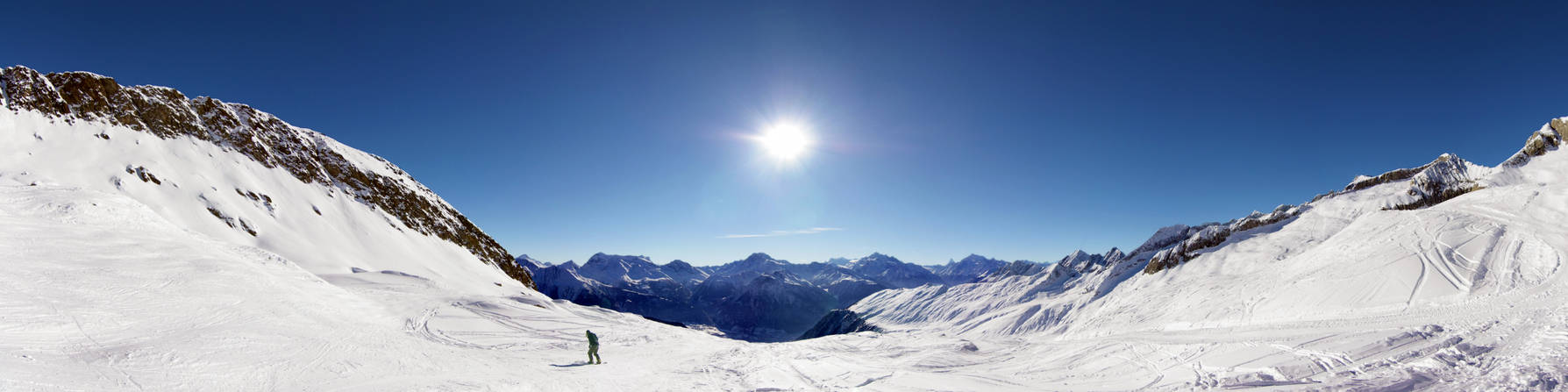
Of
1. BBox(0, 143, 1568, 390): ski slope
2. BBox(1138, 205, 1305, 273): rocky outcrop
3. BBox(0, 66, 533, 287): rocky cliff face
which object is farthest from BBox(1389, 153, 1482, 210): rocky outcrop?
BBox(0, 66, 533, 287): rocky cliff face

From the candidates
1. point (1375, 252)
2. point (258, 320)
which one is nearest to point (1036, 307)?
point (1375, 252)

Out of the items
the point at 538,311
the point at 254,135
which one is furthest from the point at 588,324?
the point at 254,135

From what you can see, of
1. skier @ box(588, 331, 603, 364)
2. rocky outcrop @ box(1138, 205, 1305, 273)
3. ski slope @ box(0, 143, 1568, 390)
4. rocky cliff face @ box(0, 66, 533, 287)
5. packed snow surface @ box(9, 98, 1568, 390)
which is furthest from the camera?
rocky outcrop @ box(1138, 205, 1305, 273)

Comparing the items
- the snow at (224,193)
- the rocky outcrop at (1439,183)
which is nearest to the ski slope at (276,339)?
the snow at (224,193)

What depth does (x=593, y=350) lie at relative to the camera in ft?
55.3

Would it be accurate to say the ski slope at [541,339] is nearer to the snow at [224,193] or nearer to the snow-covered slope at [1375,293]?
the snow-covered slope at [1375,293]

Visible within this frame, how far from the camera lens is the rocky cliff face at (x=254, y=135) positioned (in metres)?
51.7

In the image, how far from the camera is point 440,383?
39.7 ft

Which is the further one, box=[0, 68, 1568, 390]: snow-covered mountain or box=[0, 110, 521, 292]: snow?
box=[0, 110, 521, 292]: snow

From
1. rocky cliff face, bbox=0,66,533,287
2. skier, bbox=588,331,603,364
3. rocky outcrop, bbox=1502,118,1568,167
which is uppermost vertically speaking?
rocky cliff face, bbox=0,66,533,287

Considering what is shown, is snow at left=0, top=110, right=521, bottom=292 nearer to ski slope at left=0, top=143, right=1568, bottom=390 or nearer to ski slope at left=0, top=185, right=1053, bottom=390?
ski slope at left=0, top=185, right=1053, bottom=390

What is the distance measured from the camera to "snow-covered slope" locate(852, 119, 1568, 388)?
13305mm

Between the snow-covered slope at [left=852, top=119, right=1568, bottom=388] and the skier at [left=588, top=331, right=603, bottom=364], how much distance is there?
17.1 m

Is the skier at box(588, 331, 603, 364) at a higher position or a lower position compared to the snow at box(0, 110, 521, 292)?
lower
